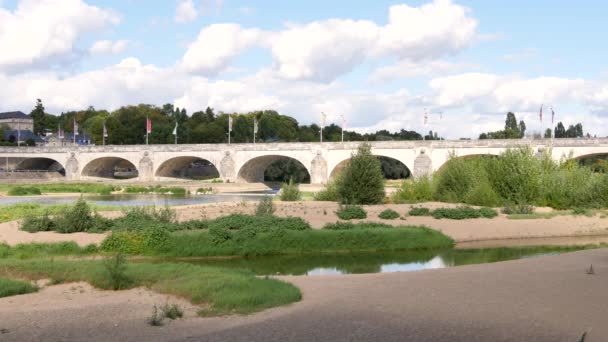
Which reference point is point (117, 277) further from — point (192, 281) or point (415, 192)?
point (415, 192)

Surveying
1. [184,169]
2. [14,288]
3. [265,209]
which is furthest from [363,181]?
[184,169]

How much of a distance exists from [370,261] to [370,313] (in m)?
10.9

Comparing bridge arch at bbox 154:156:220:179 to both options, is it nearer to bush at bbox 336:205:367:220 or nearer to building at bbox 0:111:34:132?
bush at bbox 336:205:367:220

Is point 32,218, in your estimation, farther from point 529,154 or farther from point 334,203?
point 529,154

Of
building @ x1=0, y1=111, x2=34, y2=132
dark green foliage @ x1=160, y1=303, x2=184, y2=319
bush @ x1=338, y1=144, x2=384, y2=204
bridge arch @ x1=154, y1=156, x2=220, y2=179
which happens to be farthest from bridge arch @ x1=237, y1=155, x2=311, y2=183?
building @ x1=0, y1=111, x2=34, y2=132

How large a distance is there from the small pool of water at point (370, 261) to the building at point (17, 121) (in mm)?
140176

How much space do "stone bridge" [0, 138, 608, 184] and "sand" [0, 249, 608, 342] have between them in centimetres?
3983

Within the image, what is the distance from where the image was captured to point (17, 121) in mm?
150250

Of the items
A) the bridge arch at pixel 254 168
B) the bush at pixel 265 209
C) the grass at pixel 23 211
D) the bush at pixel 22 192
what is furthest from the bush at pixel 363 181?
the bridge arch at pixel 254 168

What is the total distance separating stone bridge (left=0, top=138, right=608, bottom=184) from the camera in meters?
63.3

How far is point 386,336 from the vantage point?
33.2ft

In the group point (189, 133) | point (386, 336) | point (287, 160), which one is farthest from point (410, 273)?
point (189, 133)

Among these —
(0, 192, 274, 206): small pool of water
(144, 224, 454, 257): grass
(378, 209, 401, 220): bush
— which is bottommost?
(0, 192, 274, 206): small pool of water

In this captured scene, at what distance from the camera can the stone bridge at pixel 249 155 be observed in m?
63.3
